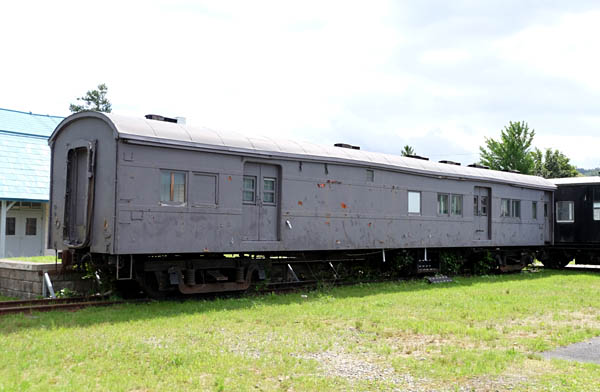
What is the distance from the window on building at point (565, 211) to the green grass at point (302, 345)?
38.8 feet

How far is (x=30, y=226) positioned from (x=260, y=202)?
40.7 ft

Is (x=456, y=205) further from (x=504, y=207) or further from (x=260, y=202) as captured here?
(x=260, y=202)

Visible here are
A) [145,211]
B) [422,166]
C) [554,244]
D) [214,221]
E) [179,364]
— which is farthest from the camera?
[554,244]

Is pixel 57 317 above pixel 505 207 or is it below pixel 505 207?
below

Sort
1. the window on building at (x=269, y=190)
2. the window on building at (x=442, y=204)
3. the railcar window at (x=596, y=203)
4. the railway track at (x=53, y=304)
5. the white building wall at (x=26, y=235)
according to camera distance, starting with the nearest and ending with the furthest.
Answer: the railway track at (x=53, y=304) < the window on building at (x=269, y=190) < the window on building at (x=442, y=204) < the white building wall at (x=26, y=235) < the railcar window at (x=596, y=203)

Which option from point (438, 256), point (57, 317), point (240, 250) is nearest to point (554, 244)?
point (438, 256)

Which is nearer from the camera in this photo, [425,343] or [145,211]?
[425,343]

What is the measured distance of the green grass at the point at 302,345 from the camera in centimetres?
604

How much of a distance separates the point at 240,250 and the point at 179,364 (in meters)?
5.29

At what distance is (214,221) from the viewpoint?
37.2 feet

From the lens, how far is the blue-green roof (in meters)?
19.4

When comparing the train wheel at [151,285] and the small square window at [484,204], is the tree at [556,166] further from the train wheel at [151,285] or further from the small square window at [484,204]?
the train wheel at [151,285]

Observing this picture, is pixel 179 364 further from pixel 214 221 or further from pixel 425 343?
pixel 214 221

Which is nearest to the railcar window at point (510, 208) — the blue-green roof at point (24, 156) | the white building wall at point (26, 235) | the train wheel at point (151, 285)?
the train wheel at point (151, 285)
